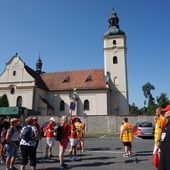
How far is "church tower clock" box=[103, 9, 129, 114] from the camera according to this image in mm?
45625

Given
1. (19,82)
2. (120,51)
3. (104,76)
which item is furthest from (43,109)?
(120,51)

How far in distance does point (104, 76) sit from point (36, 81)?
14.0 metres

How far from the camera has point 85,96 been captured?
45.6 meters

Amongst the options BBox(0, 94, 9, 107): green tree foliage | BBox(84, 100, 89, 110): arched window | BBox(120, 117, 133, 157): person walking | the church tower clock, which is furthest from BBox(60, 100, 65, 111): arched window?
BBox(120, 117, 133, 157): person walking

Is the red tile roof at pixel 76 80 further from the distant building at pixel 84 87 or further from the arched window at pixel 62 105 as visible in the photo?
the arched window at pixel 62 105

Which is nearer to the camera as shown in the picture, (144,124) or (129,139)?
(129,139)

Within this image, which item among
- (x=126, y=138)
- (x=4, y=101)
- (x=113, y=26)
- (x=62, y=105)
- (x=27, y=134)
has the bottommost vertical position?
(x=126, y=138)

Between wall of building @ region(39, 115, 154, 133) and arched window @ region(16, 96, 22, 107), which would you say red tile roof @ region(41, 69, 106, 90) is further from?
wall of building @ region(39, 115, 154, 133)

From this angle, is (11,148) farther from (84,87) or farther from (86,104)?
(84,87)

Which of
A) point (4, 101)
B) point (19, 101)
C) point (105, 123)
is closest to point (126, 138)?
point (105, 123)

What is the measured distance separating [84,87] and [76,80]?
337cm

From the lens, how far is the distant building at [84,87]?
1754 inches

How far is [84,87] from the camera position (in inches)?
1817

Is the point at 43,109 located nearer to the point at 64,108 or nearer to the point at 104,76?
the point at 64,108
